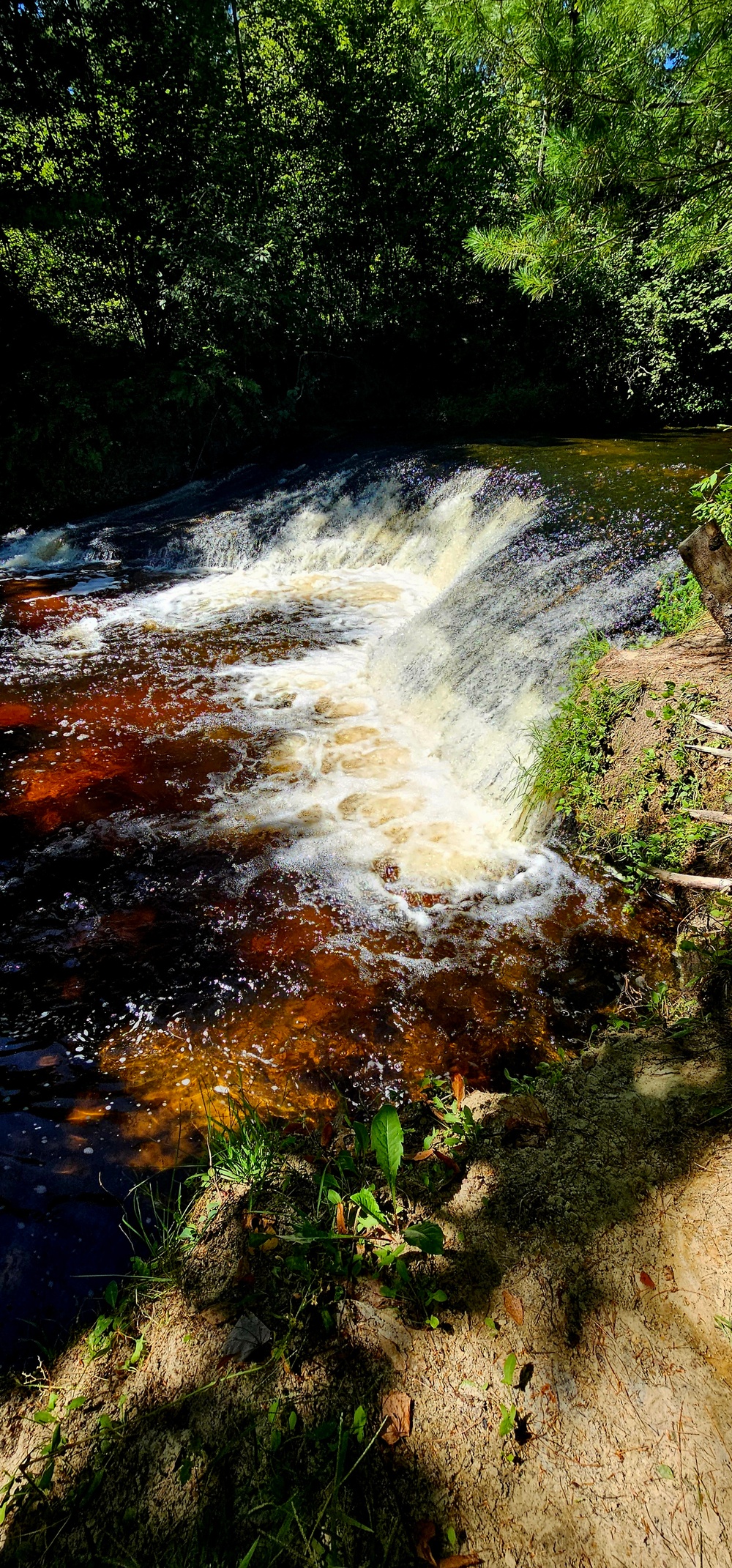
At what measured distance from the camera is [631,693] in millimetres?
4062

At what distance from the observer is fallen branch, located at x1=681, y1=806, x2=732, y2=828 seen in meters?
3.11

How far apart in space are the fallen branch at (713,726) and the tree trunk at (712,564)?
816 mm

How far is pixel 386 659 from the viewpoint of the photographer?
6.75m

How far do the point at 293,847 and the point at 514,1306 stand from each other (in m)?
3.13

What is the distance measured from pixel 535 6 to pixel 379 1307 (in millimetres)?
6229

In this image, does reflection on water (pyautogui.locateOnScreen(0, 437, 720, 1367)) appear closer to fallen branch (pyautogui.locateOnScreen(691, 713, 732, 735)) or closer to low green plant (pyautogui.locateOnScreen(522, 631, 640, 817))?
low green plant (pyautogui.locateOnScreen(522, 631, 640, 817))

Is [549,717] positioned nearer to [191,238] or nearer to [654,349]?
[654,349]

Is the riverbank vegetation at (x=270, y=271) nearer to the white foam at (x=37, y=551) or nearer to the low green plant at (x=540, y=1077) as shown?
the white foam at (x=37, y=551)

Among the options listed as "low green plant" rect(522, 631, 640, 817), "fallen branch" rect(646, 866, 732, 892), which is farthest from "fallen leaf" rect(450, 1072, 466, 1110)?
"low green plant" rect(522, 631, 640, 817)

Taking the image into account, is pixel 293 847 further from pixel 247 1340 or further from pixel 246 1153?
pixel 247 1340

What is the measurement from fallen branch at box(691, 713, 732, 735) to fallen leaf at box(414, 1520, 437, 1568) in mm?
3234

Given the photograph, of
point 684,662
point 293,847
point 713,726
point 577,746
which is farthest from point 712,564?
point 293,847

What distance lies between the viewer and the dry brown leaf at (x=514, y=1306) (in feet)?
4.87

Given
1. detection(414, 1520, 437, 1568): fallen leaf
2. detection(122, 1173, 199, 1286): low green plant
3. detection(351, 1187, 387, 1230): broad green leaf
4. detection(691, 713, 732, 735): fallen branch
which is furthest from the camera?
detection(691, 713, 732, 735): fallen branch
